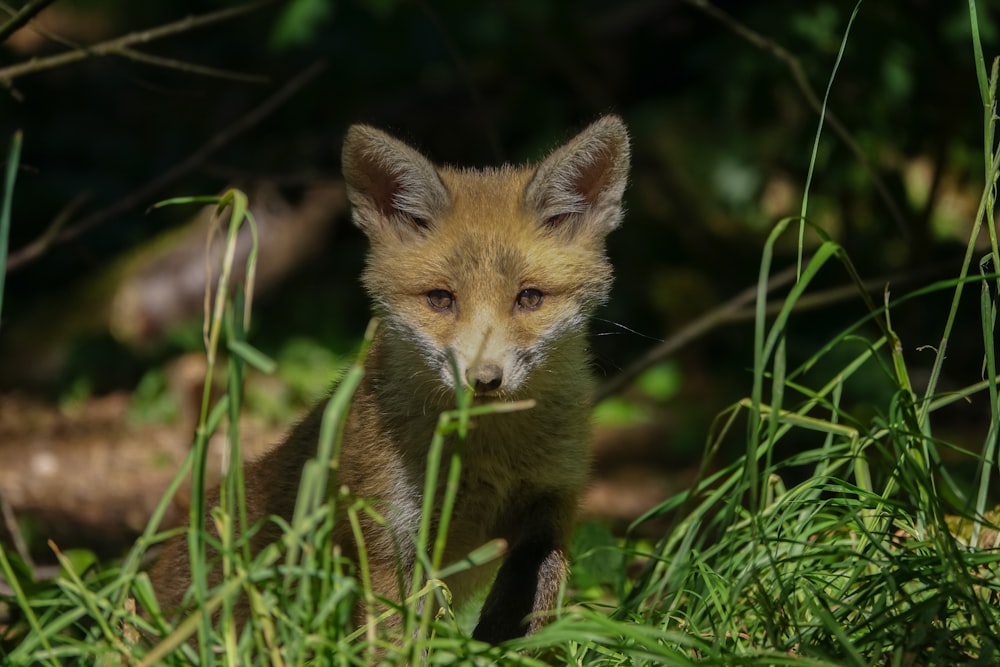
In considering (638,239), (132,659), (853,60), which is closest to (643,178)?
(638,239)

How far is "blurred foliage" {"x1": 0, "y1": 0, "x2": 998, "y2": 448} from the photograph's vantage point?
20.1ft

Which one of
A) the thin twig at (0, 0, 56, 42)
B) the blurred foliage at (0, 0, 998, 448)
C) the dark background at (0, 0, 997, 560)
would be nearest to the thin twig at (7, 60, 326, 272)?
the dark background at (0, 0, 997, 560)

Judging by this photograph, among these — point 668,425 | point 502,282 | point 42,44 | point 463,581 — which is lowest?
point 668,425

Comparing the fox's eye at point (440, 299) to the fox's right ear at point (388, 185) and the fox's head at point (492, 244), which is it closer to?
the fox's head at point (492, 244)

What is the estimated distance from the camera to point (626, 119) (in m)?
8.22

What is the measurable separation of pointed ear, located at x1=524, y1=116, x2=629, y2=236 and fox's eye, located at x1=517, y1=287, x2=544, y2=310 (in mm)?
306

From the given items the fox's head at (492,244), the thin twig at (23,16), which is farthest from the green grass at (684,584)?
the thin twig at (23,16)

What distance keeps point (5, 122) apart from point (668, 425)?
19.4 feet

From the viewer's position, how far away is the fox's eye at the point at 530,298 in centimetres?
366

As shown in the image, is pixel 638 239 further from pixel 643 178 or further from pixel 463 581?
pixel 463 581

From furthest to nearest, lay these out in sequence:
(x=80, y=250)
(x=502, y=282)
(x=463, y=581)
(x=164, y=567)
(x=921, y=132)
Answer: (x=921, y=132)
(x=80, y=250)
(x=164, y=567)
(x=463, y=581)
(x=502, y=282)

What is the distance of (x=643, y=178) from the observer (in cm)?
907

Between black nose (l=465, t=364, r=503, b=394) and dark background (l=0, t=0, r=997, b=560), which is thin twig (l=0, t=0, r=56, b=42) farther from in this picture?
black nose (l=465, t=364, r=503, b=394)

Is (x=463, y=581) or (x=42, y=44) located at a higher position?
(x=42, y=44)
